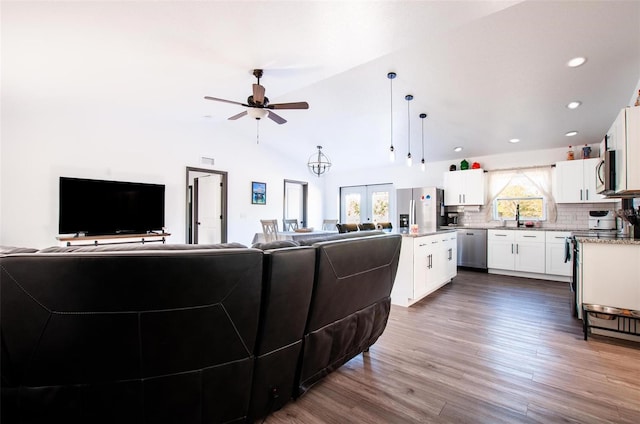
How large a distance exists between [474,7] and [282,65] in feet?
6.47

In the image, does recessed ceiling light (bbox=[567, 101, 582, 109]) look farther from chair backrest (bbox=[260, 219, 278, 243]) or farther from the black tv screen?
the black tv screen

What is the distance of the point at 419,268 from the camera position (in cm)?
375

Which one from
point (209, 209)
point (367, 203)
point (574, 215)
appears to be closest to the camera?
point (574, 215)

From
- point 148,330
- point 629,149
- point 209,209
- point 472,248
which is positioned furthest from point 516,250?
point 209,209

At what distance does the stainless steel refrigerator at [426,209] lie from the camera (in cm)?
608

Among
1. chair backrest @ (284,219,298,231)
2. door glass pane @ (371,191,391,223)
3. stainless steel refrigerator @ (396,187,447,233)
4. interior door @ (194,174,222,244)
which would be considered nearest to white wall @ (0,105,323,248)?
interior door @ (194,174,222,244)

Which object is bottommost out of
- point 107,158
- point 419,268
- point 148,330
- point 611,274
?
point 419,268

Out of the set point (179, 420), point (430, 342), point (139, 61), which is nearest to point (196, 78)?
point (139, 61)

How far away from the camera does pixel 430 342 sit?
8.52 ft

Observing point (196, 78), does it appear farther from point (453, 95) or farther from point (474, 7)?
point (453, 95)

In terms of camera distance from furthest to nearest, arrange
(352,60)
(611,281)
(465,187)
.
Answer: (465,187) → (352,60) → (611,281)

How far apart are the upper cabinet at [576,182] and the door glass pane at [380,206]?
3559mm

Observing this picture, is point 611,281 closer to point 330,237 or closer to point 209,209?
point 330,237

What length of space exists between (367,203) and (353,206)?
1.50ft
